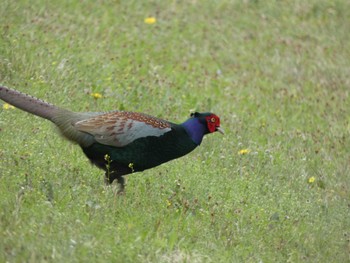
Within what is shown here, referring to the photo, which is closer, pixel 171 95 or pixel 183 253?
pixel 183 253

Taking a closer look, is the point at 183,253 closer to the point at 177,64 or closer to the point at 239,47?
the point at 177,64

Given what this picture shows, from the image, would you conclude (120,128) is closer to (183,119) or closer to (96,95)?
(96,95)

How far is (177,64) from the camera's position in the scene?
13094 mm

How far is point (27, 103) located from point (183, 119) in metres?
3.38

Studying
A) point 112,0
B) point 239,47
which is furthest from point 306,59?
point 112,0

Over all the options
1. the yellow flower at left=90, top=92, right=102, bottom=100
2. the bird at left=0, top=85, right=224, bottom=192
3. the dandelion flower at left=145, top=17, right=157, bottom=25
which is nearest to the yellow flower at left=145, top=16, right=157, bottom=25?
the dandelion flower at left=145, top=17, right=157, bottom=25

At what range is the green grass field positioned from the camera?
7.12 metres

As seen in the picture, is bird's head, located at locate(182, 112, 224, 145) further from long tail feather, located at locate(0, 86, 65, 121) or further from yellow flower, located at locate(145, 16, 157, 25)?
yellow flower, located at locate(145, 16, 157, 25)

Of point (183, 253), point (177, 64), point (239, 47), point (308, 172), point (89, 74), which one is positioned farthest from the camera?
point (239, 47)

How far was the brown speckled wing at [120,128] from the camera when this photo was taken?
811 centimetres

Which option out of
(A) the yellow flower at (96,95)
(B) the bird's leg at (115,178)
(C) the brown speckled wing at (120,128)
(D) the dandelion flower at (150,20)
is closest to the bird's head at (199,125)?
(C) the brown speckled wing at (120,128)

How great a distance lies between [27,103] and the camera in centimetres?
805

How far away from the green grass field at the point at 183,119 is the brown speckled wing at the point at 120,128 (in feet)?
1.57

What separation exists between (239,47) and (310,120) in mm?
2659
